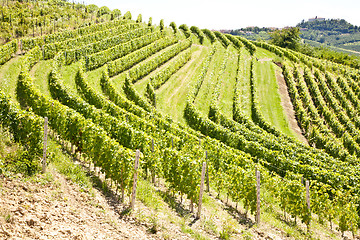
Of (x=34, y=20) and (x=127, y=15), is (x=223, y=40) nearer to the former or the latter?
(x=127, y=15)

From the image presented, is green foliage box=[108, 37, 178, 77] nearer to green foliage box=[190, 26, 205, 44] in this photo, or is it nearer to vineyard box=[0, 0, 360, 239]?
vineyard box=[0, 0, 360, 239]

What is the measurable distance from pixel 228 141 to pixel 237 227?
1312 centimetres

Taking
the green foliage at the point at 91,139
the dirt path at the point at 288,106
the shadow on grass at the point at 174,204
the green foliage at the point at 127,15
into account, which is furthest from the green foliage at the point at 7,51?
the green foliage at the point at 127,15

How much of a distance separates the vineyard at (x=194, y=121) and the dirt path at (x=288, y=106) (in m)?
0.38

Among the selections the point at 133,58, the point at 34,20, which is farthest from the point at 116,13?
the point at 133,58

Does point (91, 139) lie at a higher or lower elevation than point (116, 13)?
lower

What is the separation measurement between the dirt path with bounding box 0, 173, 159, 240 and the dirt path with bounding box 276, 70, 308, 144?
89.9 ft

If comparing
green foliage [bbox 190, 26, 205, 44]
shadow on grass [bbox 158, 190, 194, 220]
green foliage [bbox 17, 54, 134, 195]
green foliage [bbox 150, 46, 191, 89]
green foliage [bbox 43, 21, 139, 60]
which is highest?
green foliage [bbox 190, 26, 205, 44]

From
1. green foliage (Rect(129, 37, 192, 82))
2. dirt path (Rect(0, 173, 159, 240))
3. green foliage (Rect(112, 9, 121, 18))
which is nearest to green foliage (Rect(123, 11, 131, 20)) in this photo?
green foliage (Rect(112, 9, 121, 18))

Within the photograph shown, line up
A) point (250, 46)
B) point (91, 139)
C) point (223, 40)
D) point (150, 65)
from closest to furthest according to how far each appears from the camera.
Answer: point (91, 139)
point (150, 65)
point (250, 46)
point (223, 40)

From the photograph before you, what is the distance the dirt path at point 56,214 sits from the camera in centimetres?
748

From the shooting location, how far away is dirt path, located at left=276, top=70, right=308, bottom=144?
3371 cm

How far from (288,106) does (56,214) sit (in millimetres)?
38359

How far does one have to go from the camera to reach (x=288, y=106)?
41312 millimetres
